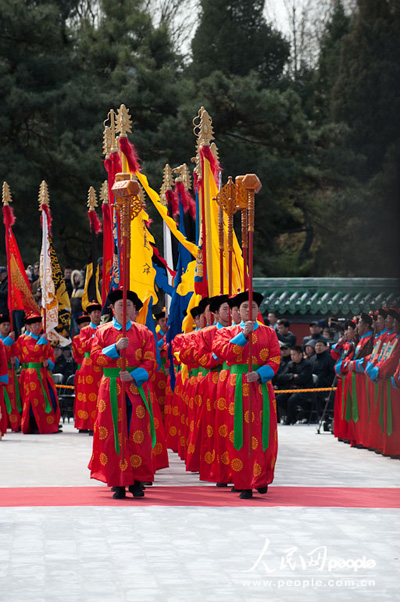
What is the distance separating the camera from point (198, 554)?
5.47m

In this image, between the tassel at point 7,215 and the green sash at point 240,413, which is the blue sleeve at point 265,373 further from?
the tassel at point 7,215

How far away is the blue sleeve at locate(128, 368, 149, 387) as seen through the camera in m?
7.74

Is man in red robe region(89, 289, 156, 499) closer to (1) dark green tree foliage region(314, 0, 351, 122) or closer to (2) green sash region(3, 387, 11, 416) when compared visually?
(2) green sash region(3, 387, 11, 416)

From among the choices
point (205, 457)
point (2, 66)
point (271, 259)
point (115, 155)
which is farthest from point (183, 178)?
point (271, 259)

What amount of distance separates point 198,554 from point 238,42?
25051 millimetres

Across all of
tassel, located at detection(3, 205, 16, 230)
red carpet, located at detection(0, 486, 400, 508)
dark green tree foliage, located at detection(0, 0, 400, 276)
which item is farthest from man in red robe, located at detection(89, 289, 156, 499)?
dark green tree foliage, located at detection(0, 0, 400, 276)

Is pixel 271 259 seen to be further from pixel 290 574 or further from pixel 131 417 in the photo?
pixel 290 574

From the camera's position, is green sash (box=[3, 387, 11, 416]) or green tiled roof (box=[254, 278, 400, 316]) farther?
green tiled roof (box=[254, 278, 400, 316])

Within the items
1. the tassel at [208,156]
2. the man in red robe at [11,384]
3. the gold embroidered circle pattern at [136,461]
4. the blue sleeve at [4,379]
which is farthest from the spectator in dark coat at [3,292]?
the gold embroidered circle pattern at [136,461]

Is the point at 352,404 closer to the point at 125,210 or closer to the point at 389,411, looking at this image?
the point at 389,411

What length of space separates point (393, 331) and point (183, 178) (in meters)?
3.25

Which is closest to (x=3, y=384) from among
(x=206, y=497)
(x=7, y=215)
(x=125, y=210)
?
(x=7, y=215)

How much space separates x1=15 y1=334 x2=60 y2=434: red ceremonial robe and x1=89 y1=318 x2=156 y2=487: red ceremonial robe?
685 centimetres

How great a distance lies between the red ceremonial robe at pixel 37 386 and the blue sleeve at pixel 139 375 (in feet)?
22.8
